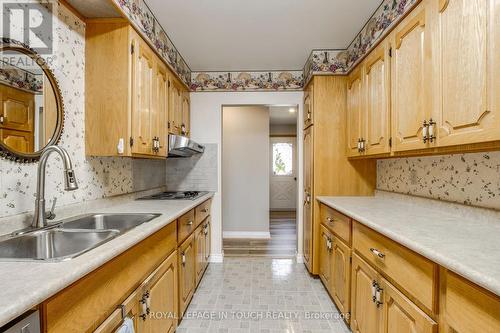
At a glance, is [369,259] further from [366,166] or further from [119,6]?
[119,6]

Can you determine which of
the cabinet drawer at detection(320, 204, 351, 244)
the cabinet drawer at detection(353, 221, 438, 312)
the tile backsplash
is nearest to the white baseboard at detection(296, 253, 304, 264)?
the cabinet drawer at detection(320, 204, 351, 244)

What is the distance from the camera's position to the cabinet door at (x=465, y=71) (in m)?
1.08

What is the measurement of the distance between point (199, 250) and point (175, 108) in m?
1.44

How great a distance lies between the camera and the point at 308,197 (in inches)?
118

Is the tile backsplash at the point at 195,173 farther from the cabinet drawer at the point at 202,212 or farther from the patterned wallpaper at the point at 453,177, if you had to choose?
the patterned wallpaper at the point at 453,177

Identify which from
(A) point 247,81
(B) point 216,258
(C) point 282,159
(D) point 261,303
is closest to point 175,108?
(A) point 247,81

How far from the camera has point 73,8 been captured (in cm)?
164

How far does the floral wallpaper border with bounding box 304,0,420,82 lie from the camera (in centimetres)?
180

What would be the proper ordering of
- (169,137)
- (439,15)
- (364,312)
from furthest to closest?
(169,137)
(364,312)
(439,15)

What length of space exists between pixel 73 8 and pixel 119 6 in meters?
Answer: 0.29

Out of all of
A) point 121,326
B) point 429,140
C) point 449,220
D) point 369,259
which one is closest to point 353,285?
point 369,259

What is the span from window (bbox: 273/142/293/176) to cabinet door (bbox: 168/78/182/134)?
4.52 metres

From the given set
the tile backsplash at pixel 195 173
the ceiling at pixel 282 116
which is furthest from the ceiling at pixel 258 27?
the ceiling at pixel 282 116

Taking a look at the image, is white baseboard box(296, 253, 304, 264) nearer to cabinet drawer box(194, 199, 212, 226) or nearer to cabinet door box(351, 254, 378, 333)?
cabinet drawer box(194, 199, 212, 226)
